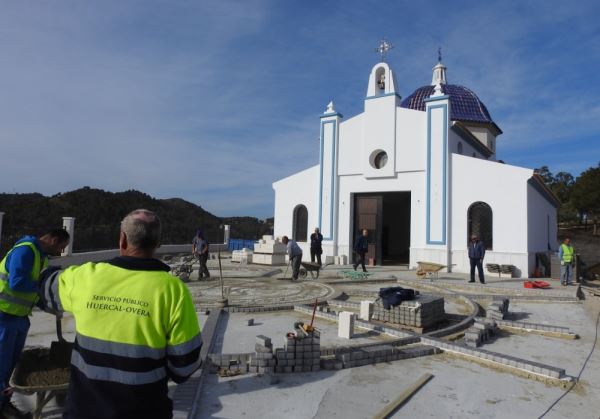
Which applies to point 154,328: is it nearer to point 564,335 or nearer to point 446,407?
point 446,407

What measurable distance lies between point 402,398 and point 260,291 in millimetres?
6979

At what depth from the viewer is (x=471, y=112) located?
24734 millimetres

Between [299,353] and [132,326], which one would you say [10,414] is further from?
[299,353]

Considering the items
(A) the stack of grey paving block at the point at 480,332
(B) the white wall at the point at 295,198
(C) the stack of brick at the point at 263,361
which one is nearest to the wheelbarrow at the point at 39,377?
(C) the stack of brick at the point at 263,361

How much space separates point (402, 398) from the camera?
412cm

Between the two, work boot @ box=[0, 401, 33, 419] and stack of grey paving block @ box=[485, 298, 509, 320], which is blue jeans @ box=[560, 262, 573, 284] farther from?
work boot @ box=[0, 401, 33, 419]

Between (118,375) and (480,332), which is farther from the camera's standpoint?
(480,332)

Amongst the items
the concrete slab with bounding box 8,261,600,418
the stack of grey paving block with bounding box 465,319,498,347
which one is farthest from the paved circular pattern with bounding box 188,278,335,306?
the stack of grey paving block with bounding box 465,319,498,347

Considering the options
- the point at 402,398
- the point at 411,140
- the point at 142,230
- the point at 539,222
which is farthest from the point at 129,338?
the point at 539,222

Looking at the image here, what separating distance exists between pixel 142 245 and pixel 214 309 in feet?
20.1

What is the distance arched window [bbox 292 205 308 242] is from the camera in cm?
2070

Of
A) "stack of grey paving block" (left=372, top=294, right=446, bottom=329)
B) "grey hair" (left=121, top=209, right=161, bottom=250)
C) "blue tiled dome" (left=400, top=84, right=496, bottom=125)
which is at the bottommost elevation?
"stack of grey paving block" (left=372, top=294, right=446, bottom=329)

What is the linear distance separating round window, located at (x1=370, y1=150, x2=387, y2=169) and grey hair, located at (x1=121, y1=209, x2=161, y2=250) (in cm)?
1731

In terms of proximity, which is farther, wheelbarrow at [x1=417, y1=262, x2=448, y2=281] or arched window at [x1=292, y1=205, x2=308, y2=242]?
arched window at [x1=292, y1=205, x2=308, y2=242]
